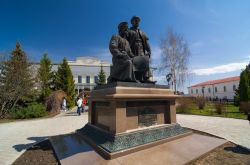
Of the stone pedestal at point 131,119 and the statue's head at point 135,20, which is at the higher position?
the statue's head at point 135,20

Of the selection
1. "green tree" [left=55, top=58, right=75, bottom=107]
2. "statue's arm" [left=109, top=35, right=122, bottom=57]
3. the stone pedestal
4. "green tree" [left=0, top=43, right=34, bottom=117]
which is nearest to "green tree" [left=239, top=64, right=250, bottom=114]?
the stone pedestal

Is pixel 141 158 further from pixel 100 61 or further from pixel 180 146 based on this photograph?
pixel 100 61

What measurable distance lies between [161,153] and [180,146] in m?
0.70

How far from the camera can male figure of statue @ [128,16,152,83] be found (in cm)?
478

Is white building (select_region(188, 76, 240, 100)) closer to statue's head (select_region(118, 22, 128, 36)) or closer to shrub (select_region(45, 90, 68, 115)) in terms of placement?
shrub (select_region(45, 90, 68, 115))

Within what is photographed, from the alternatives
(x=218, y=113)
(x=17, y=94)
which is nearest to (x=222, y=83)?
(x=218, y=113)

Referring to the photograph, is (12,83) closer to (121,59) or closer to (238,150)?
(121,59)

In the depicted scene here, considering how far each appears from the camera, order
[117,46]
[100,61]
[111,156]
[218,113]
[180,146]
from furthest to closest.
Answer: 1. [100,61]
2. [218,113]
3. [117,46]
4. [180,146]
5. [111,156]

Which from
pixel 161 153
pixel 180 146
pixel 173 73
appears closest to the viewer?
pixel 161 153

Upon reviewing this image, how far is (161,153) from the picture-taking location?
11.6 feet

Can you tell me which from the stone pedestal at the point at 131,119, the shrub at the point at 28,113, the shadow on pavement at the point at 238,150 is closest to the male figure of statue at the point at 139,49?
the stone pedestal at the point at 131,119

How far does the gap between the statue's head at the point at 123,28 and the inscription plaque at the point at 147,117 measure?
2.55m

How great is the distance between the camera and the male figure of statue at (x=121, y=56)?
4.45 meters

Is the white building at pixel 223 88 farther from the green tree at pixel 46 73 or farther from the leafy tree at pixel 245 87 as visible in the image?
the green tree at pixel 46 73
